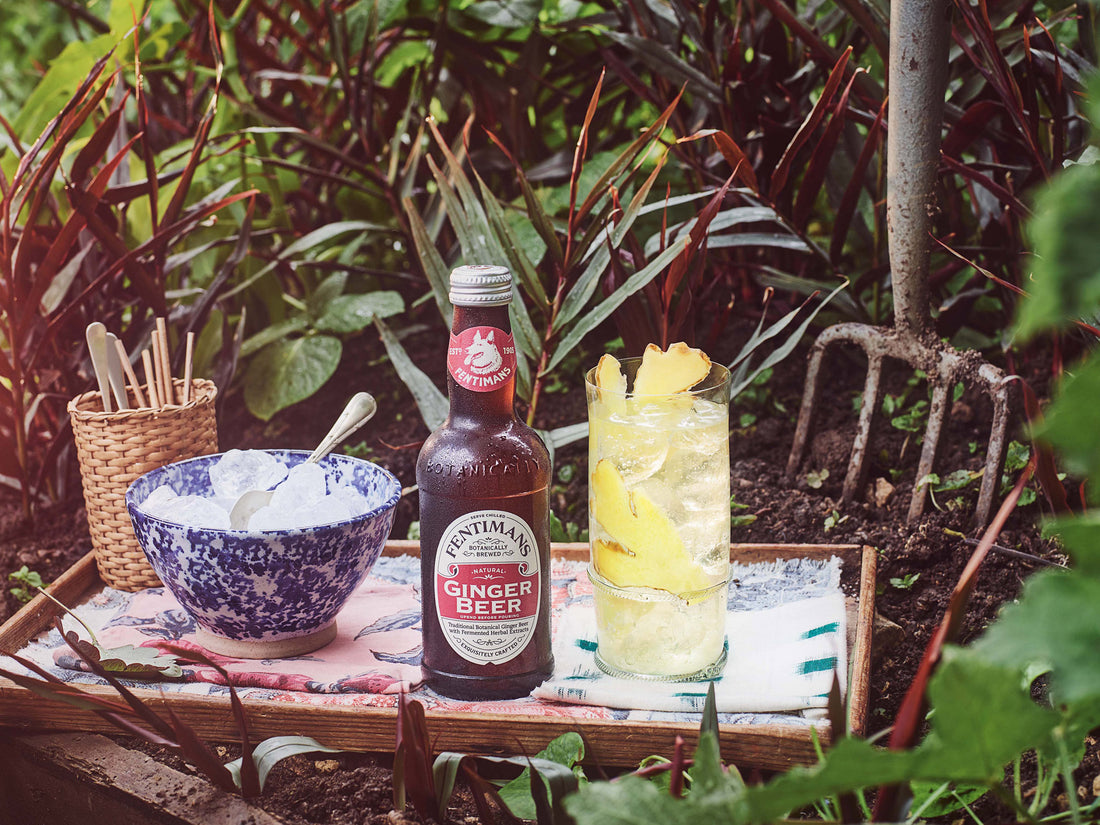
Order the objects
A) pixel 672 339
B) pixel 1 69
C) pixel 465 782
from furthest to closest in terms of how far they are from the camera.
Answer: pixel 1 69 < pixel 672 339 < pixel 465 782

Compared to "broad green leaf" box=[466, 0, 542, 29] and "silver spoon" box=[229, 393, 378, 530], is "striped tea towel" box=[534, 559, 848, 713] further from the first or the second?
"broad green leaf" box=[466, 0, 542, 29]

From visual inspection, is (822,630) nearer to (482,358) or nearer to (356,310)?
(482,358)

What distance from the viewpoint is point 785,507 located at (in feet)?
4.90

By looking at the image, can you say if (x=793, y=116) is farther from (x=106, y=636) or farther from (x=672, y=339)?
(x=106, y=636)

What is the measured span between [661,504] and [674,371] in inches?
5.1

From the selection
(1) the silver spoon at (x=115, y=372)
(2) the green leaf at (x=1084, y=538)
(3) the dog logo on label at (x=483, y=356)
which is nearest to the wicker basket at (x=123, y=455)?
(1) the silver spoon at (x=115, y=372)

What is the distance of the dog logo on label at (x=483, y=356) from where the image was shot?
98cm

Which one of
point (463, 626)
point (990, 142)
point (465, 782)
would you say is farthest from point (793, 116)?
point (465, 782)

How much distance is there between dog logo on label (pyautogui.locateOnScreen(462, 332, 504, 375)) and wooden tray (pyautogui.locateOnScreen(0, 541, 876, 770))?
326 millimetres

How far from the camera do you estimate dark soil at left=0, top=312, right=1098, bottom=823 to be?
3.39 ft

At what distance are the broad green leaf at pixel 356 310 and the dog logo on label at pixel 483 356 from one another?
31.6 inches

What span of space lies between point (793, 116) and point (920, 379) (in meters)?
0.48

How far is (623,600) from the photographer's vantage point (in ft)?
3.39

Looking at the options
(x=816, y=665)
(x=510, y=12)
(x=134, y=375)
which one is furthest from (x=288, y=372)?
(x=816, y=665)
